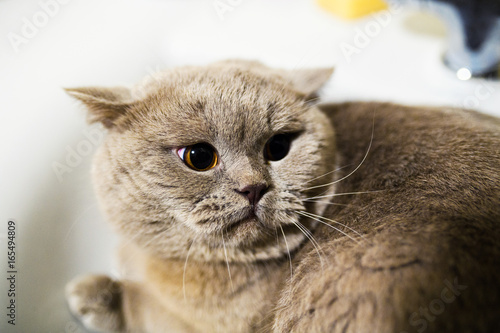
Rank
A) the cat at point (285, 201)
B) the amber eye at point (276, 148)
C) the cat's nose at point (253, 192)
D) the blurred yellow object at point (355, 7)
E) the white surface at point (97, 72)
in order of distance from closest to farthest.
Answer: the cat at point (285, 201), the cat's nose at point (253, 192), the amber eye at point (276, 148), the white surface at point (97, 72), the blurred yellow object at point (355, 7)

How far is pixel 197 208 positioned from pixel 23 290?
490mm

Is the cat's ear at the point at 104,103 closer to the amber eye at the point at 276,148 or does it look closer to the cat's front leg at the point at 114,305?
the amber eye at the point at 276,148

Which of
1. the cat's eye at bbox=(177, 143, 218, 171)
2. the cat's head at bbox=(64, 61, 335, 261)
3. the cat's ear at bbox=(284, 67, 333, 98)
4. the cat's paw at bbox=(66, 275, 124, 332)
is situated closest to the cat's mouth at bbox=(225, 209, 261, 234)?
the cat's head at bbox=(64, 61, 335, 261)

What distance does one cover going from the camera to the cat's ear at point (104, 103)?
0.78 meters

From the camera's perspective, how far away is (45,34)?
1278 millimetres

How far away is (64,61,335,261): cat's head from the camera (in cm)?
77

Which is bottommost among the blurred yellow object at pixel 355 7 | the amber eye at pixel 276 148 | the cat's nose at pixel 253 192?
the cat's nose at pixel 253 192

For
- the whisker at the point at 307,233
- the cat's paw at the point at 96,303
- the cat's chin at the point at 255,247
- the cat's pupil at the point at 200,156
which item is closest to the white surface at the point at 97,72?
the cat's paw at the point at 96,303

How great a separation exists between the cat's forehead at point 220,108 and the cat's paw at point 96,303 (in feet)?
1.69

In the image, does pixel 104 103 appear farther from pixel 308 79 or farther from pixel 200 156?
pixel 308 79

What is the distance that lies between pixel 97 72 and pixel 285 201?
888mm

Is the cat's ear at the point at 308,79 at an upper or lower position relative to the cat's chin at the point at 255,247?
upper

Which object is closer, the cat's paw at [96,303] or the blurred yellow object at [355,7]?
the cat's paw at [96,303]

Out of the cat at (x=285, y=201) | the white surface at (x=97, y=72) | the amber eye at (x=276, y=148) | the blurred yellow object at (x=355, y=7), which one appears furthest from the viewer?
the blurred yellow object at (x=355, y=7)
